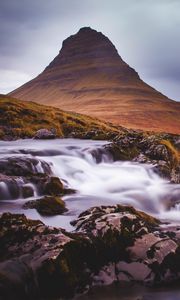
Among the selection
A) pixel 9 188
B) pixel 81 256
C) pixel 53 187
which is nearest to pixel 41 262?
pixel 81 256

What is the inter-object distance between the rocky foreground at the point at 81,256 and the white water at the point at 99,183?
1902mm

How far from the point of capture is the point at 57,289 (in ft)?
19.9

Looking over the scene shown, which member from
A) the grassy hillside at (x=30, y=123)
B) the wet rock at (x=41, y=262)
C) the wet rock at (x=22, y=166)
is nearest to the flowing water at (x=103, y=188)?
the wet rock at (x=22, y=166)

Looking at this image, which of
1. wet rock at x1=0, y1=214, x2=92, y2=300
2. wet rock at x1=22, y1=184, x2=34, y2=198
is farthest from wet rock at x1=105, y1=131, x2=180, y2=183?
wet rock at x1=0, y1=214, x2=92, y2=300

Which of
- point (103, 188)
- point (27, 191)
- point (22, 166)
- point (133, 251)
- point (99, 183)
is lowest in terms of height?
point (133, 251)

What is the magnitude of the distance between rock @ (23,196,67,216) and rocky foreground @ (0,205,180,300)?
7.94 feet

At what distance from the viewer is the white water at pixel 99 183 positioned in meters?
11.2

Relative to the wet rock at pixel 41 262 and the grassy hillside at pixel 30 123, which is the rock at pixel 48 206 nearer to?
the wet rock at pixel 41 262

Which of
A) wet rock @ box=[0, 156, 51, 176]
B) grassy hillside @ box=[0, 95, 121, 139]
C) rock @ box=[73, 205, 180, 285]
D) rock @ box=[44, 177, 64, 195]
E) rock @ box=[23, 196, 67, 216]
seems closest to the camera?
rock @ box=[73, 205, 180, 285]

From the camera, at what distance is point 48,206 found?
33.2 ft

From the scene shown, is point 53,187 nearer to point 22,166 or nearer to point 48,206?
point 22,166

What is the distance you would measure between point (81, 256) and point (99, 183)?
8.73m

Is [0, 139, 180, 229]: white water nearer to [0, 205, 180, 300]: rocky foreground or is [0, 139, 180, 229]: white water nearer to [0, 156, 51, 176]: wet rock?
[0, 156, 51, 176]: wet rock

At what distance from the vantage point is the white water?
11.2 m
